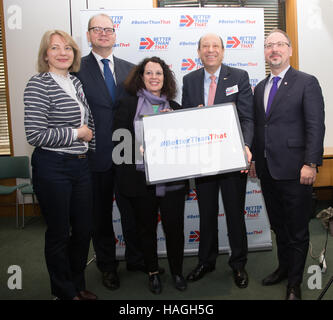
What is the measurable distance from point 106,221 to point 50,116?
101 centimetres

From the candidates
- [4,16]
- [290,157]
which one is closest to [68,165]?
[290,157]

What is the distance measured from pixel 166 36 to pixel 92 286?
7.85ft

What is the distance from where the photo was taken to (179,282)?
2.31m

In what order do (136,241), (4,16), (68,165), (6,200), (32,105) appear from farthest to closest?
(6,200) < (4,16) < (136,241) < (68,165) < (32,105)

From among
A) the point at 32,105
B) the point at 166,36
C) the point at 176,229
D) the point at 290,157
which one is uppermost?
the point at 166,36

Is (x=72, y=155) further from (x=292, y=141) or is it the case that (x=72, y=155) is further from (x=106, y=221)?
(x=292, y=141)

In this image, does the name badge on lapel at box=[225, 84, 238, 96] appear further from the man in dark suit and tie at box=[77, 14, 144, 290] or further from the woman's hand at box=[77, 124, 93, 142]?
the woman's hand at box=[77, 124, 93, 142]

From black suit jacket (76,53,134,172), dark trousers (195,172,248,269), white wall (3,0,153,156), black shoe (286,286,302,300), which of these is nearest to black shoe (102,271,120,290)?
dark trousers (195,172,248,269)

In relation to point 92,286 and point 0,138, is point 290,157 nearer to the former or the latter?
point 92,286

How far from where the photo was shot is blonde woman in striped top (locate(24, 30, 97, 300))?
1.80 metres

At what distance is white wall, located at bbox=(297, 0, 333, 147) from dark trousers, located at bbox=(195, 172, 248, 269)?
119 inches

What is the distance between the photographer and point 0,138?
4.64 metres

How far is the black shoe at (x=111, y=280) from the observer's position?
94.6 inches

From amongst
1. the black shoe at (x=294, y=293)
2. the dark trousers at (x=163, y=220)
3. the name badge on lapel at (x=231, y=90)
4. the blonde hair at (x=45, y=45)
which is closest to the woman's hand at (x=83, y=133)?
the blonde hair at (x=45, y=45)
